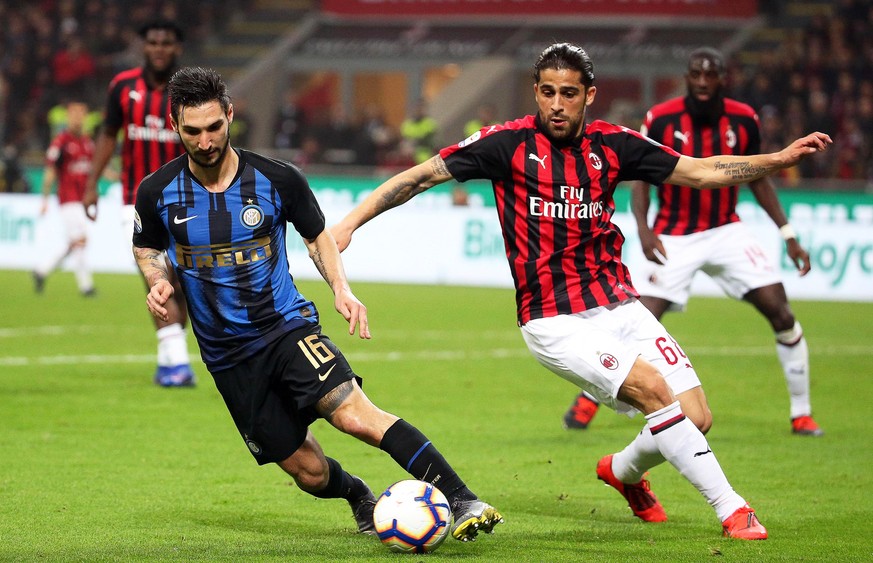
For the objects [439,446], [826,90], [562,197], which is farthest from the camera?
[826,90]

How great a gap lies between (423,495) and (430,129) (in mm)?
21005

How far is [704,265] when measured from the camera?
8.90 meters

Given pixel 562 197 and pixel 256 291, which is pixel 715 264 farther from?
pixel 256 291

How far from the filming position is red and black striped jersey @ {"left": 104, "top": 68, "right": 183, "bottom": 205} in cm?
1020

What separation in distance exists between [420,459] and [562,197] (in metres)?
1.37

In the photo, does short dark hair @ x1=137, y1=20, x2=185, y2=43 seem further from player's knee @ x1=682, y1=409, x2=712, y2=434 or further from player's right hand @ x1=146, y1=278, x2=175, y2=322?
player's knee @ x1=682, y1=409, x2=712, y2=434

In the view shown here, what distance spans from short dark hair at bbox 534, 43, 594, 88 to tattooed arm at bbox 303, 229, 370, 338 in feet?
3.90

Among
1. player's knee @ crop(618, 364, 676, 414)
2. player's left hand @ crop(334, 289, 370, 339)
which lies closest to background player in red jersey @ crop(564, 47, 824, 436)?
player's knee @ crop(618, 364, 676, 414)

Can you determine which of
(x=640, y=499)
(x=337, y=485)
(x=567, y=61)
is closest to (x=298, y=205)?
(x=337, y=485)

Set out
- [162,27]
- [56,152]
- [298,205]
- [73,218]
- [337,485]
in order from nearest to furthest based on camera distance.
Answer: [298,205], [337,485], [162,27], [73,218], [56,152]

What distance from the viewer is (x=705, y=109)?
28.7 feet

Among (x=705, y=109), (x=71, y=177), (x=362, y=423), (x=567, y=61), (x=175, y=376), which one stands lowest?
(x=175, y=376)

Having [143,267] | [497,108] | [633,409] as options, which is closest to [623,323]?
[633,409]

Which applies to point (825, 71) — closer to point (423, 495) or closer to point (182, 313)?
point (182, 313)
